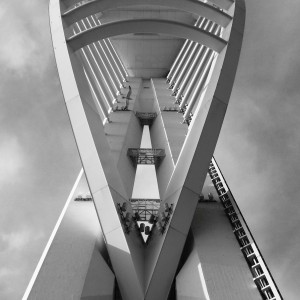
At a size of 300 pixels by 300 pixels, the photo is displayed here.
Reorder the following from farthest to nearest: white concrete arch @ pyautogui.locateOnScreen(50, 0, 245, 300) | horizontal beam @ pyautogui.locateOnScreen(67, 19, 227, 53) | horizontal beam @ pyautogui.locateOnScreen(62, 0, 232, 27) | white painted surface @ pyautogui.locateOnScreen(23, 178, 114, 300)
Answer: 1. horizontal beam @ pyautogui.locateOnScreen(62, 0, 232, 27)
2. horizontal beam @ pyautogui.locateOnScreen(67, 19, 227, 53)
3. white concrete arch @ pyautogui.locateOnScreen(50, 0, 245, 300)
4. white painted surface @ pyautogui.locateOnScreen(23, 178, 114, 300)

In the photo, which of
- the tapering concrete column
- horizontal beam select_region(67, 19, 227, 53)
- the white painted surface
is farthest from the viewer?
the tapering concrete column

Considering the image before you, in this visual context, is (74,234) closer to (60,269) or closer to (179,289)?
(60,269)

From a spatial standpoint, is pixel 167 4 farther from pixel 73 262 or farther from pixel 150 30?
pixel 73 262

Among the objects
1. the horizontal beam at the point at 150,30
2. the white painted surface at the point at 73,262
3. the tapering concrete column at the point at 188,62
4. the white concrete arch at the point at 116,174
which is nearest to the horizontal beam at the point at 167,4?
the white concrete arch at the point at 116,174

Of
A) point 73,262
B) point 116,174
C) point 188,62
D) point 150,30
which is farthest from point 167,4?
point 188,62

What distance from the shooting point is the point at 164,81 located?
2164cm

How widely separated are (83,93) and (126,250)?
386cm

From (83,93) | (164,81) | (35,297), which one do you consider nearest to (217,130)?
(83,93)

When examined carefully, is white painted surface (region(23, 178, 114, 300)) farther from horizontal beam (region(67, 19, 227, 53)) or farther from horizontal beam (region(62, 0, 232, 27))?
horizontal beam (region(62, 0, 232, 27))

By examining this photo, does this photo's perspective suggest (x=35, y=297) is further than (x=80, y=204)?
No

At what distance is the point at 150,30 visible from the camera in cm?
1077

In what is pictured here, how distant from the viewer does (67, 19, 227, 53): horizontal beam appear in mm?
10594

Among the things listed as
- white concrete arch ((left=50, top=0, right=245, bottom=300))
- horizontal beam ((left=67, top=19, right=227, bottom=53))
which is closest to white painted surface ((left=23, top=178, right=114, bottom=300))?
white concrete arch ((left=50, top=0, right=245, bottom=300))

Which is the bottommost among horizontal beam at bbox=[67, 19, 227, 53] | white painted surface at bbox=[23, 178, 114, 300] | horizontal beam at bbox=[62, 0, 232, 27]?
white painted surface at bbox=[23, 178, 114, 300]
